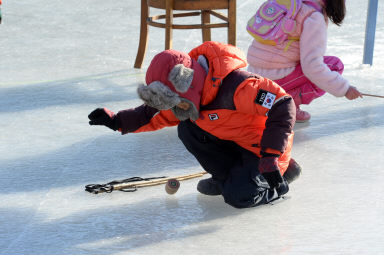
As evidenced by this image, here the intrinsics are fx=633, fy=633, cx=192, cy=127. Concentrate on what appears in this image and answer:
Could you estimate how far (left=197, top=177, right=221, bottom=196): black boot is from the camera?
2.24m

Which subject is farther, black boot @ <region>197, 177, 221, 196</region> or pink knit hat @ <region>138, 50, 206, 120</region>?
black boot @ <region>197, 177, 221, 196</region>

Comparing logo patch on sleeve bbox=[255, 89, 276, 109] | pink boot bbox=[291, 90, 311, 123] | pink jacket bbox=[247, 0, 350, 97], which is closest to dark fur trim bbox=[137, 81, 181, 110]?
logo patch on sleeve bbox=[255, 89, 276, 109]

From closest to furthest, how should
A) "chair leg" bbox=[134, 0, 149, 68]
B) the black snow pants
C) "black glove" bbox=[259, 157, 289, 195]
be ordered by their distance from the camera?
"black glove" bbox=[259, 157, 289, 195], the black snow pants, "chair leg" bbox=[134, 0, 149, 68]

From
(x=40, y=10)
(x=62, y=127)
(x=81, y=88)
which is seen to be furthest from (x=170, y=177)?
(x=40, y=10)

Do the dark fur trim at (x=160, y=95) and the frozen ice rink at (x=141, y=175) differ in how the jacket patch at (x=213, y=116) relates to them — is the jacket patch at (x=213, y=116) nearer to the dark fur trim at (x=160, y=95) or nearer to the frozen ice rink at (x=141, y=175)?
the dark fur trim at (x=160, y=95)

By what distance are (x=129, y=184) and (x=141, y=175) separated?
0.16 m

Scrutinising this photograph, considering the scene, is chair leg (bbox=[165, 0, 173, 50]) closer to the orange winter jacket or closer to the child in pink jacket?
the child in pink jacket

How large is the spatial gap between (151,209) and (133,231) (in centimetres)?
18

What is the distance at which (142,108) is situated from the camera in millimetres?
2250

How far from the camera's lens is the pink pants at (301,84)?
9.91ft

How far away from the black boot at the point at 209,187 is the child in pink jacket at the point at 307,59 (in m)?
0.91

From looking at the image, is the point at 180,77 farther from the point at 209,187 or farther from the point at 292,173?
the point at 292,173

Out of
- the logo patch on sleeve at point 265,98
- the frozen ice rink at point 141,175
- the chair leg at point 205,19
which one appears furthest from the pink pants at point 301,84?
the chair leg at point 205,19

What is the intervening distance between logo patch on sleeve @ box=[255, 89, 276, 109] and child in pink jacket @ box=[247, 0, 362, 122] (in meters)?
0.92
